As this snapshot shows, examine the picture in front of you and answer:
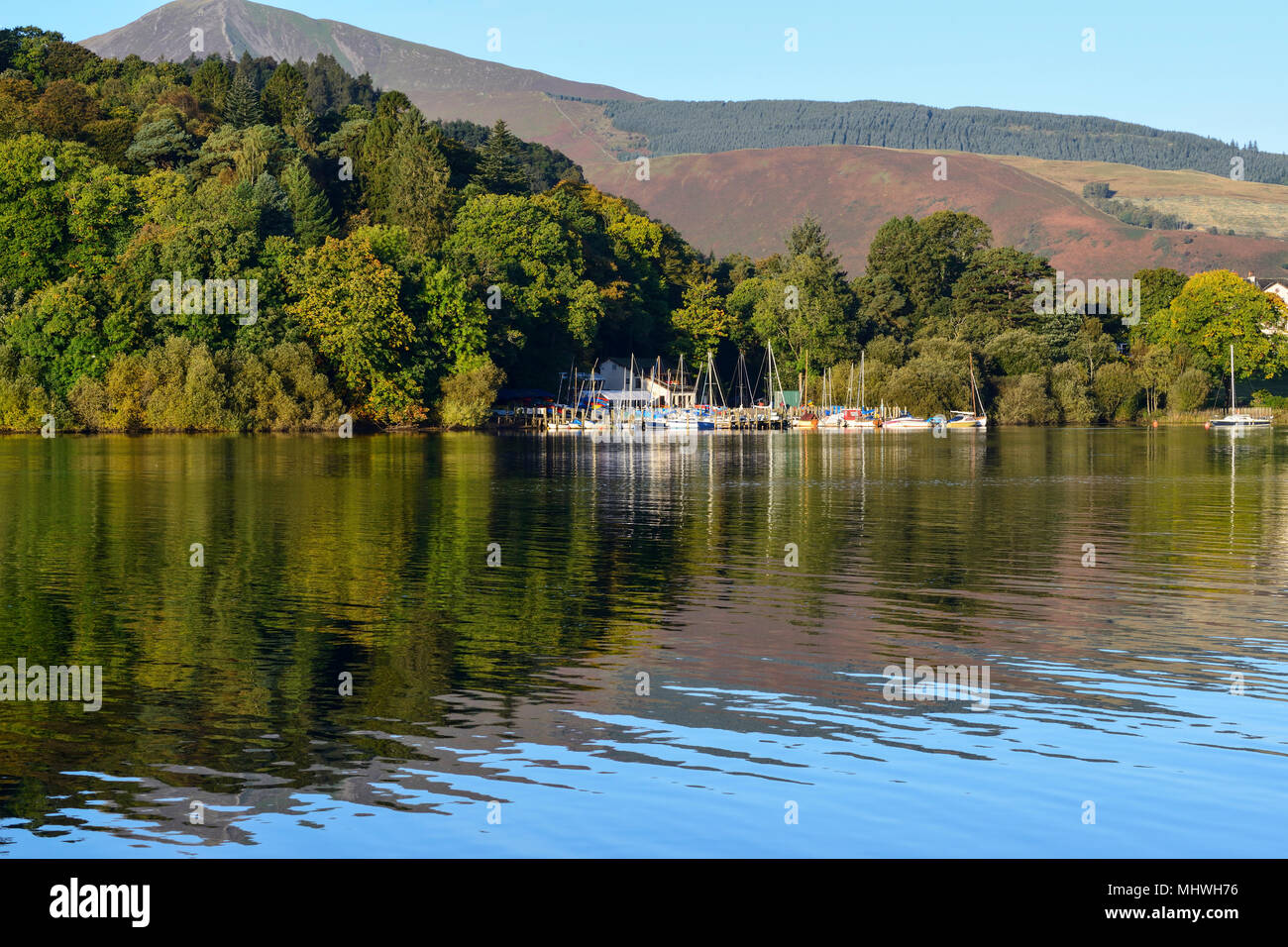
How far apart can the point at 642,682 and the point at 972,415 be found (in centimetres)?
13332

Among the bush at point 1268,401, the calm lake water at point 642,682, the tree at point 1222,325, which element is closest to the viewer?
the calm lake water at point 642,682

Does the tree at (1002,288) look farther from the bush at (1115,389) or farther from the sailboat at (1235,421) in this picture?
the sailboat at (1235,421)

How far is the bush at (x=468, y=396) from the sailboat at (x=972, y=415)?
49.5m

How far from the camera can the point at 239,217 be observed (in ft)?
441

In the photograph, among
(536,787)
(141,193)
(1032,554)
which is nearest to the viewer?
(536,787)

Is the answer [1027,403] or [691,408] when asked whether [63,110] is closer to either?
[691,408]

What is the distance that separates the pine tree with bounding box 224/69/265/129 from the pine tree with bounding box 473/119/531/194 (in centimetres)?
3112

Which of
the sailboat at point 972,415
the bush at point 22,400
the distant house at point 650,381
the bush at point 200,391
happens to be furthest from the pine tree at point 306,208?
the sailboat at point 972,415

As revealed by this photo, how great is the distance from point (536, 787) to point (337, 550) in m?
23.6

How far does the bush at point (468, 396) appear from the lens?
132 m

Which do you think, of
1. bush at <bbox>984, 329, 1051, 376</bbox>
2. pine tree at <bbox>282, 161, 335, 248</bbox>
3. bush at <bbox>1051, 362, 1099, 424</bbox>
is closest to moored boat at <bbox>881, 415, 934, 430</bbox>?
bush at <bbox>984, 329, 1051, 376</bbox>

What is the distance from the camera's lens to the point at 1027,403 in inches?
6088

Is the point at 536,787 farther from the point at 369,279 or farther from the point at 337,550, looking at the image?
the point at 369,279
